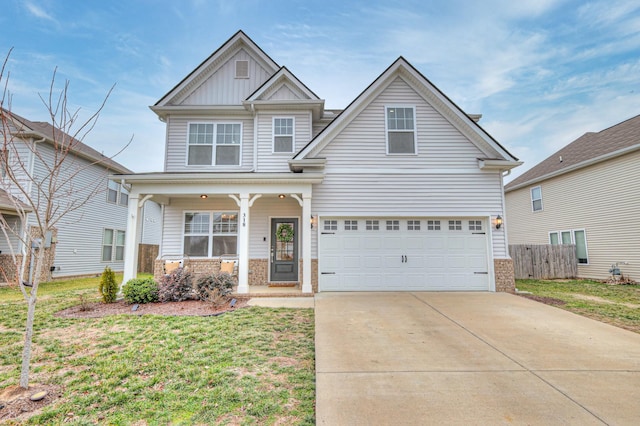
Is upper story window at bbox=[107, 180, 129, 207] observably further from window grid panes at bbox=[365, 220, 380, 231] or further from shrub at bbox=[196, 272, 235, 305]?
window grid panes at bbox=[365, 220, 380, 231]

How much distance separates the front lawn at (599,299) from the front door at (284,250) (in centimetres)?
762

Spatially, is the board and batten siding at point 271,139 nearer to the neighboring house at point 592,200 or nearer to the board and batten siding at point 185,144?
the board and batten siding at point 185,144

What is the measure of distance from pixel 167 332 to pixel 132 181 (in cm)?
558

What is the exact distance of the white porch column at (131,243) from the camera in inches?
340

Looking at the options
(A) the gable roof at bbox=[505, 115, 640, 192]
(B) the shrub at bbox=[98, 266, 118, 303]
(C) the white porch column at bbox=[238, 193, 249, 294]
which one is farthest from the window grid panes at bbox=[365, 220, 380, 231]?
(A) the gable roof at bbox=[505, 115, 640, 192]

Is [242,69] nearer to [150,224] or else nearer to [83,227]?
[83,227]

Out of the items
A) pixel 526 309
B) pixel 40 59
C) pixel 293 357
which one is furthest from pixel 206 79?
pixel 526 309

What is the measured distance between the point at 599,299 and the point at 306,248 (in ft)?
28.1

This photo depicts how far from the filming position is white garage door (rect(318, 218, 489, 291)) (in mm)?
9250

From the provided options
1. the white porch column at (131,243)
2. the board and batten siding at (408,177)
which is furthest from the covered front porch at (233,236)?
the board and batten siding at (408,177)

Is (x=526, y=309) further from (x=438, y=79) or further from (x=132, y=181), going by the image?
(x=438, y=79)

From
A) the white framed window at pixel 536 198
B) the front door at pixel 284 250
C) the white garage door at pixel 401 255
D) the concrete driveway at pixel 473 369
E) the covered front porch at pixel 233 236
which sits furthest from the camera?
the white framed window at pixel 536 198

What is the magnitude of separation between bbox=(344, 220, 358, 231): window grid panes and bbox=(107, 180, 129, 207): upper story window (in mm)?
12816

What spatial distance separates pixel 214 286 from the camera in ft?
24.9
